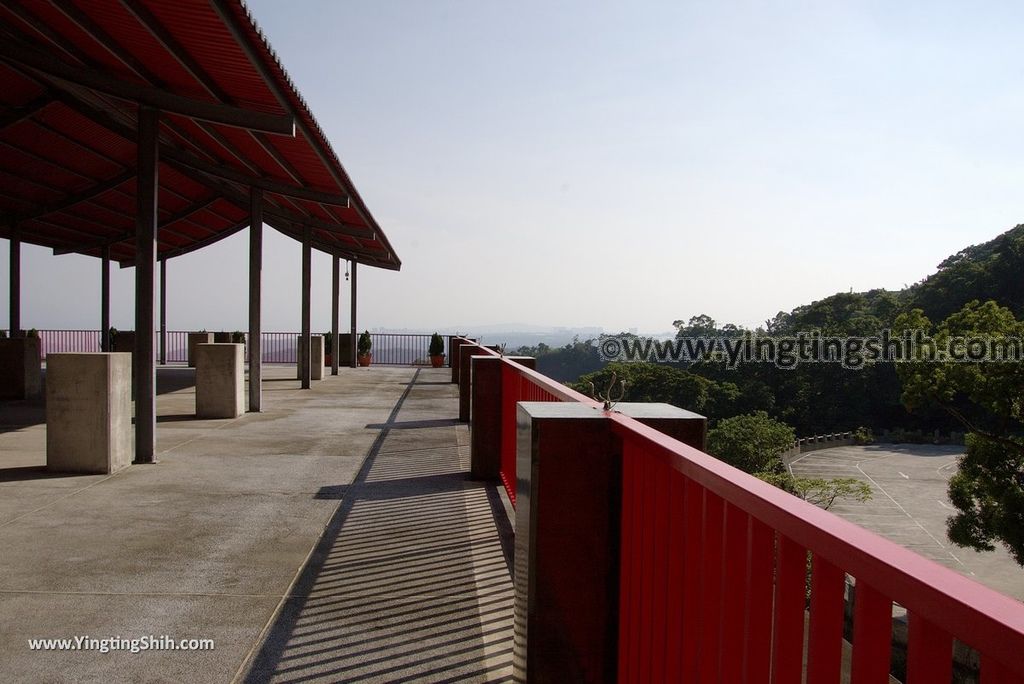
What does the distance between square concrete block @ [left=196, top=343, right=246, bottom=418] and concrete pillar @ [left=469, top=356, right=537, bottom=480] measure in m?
5.57

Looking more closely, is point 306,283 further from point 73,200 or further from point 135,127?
point 135,127

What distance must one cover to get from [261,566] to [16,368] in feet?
38.9

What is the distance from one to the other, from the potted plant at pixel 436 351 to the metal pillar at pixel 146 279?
68.0 feet

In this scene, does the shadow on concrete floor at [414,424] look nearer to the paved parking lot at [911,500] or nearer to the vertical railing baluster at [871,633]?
the vertical railing baluster at [871,633]

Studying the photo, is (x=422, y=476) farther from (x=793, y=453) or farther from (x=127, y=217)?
(x=793, y=453)

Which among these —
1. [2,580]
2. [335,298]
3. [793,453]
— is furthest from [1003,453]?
[793,453]

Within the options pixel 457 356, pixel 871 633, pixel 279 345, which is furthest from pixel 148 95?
pixel 279 345

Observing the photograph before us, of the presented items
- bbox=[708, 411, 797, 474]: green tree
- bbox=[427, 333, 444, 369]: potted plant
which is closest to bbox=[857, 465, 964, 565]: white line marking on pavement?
bbox=[708, 411, 797, 474]: green tree

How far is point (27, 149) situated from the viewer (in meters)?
12.0

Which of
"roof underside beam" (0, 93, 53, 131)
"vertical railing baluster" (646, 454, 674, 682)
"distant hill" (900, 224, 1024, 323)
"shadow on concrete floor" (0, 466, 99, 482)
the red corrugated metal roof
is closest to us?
"vertical railing baluster" (646, 454, 674, 682)

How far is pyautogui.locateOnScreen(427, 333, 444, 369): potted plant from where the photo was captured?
94.1ft

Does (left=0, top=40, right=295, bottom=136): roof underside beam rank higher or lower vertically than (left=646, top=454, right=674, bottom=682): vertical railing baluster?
higher

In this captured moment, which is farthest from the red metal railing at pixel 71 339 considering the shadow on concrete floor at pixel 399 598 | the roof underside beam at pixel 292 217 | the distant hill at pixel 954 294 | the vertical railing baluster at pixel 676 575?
the distant hill at pixel 954 294

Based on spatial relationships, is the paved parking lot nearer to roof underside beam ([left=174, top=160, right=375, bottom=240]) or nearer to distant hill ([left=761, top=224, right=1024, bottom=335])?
distant hill ([left=761, top=224, right=1024, bottom=335])
